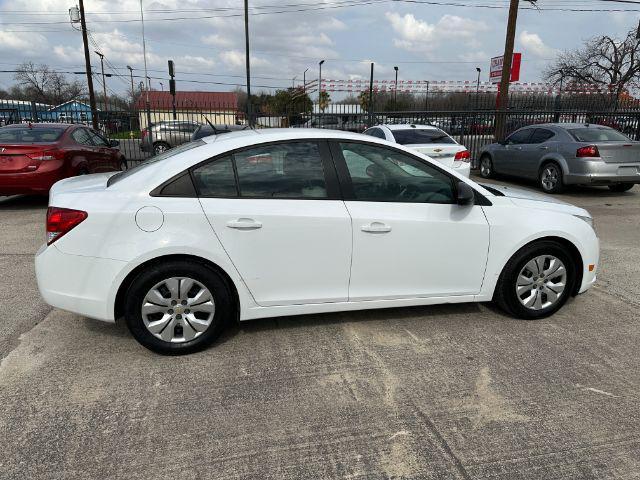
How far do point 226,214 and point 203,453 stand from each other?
148cm

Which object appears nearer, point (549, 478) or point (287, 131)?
point (549, 478)

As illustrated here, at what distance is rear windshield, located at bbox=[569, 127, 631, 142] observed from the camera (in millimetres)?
9695

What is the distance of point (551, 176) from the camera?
10266 millimetres

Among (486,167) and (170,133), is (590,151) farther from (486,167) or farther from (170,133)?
(170,133)

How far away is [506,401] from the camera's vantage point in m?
2.87

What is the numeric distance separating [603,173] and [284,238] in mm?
8590

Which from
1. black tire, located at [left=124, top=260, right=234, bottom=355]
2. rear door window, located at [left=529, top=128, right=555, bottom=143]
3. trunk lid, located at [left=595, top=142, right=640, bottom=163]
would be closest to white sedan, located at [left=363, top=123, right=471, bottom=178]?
rear door window, located at [left=529, top=128, right=555, bottom=143]

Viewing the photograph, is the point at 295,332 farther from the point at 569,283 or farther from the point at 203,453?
the point at 569,283

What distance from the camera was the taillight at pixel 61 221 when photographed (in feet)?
10.3

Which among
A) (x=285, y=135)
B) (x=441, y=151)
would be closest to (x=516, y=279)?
(x=285, y=135)

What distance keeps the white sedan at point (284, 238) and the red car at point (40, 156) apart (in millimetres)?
4962

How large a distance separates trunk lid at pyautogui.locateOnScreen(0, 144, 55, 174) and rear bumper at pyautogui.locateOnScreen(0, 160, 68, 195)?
0.24 ft

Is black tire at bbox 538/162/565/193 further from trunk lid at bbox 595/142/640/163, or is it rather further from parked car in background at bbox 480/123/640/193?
trunk lid at bbox 595/142/640/163

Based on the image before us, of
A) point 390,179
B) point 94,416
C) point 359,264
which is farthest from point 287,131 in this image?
point 94,416
